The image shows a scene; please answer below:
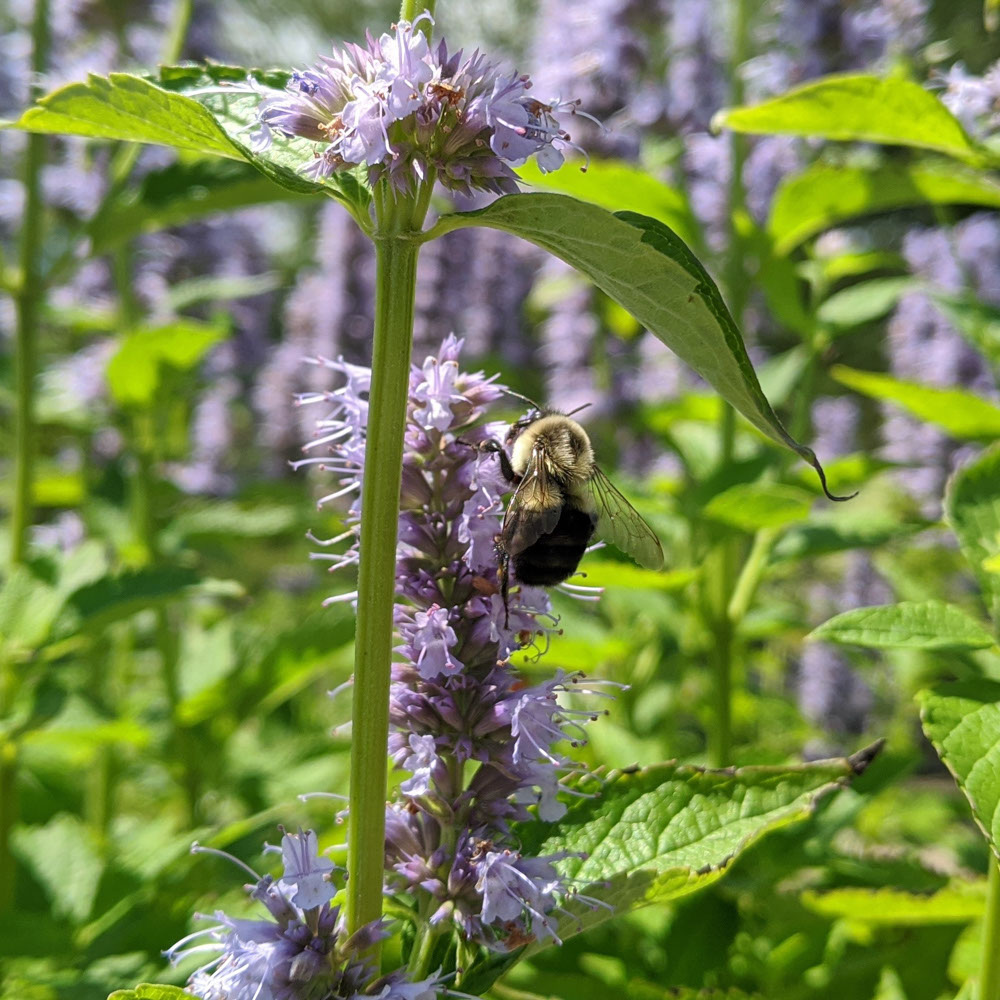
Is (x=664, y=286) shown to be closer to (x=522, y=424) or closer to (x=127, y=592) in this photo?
(x=522, y=424)

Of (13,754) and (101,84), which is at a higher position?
(101,84)

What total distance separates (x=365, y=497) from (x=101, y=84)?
0.45 m

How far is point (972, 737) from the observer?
4.33 ft

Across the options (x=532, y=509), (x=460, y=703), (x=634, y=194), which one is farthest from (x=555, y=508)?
(x=634, y=194)

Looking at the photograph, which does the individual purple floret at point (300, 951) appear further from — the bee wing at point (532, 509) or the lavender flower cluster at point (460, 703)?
the bee wing at point (532, 509)

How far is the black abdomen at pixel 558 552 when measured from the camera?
4.25ft

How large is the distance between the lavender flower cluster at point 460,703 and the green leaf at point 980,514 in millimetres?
698

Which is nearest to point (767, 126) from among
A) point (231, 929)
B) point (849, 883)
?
point (231, 929)

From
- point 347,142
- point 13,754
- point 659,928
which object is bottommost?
point 659,928

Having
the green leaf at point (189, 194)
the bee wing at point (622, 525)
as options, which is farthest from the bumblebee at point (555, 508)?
the green leaf at point (189, 194)

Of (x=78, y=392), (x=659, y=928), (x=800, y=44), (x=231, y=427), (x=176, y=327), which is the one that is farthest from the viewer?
(x=231, y=427)

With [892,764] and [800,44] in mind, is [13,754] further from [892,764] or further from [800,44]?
[800,44]

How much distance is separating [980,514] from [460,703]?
0.97 meters

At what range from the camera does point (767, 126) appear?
1.91 metres
